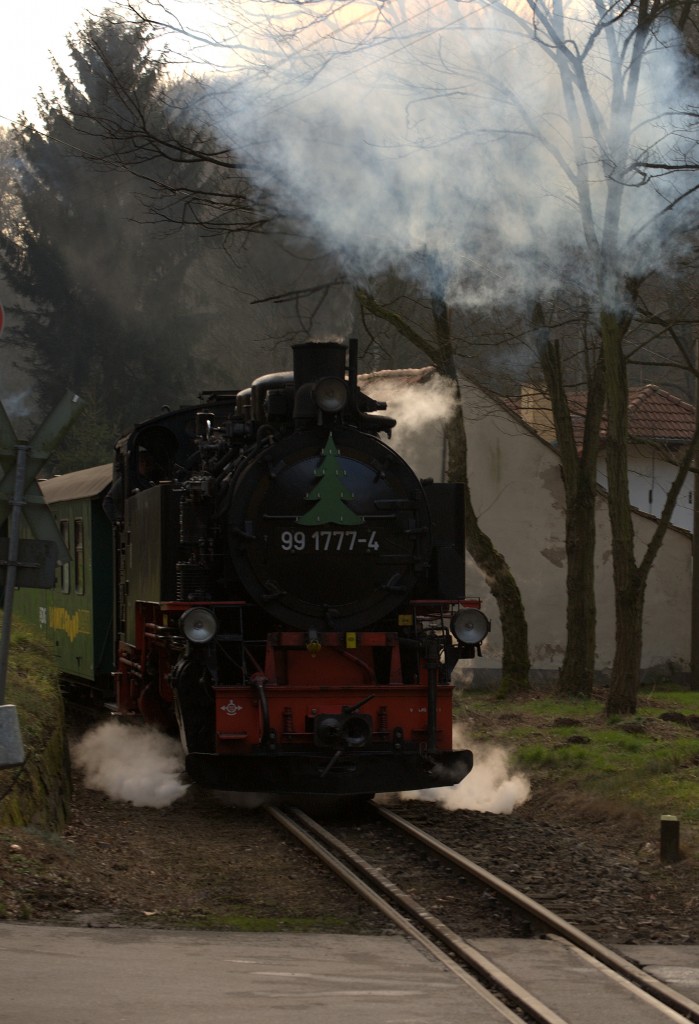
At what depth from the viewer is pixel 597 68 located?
12.8 metres

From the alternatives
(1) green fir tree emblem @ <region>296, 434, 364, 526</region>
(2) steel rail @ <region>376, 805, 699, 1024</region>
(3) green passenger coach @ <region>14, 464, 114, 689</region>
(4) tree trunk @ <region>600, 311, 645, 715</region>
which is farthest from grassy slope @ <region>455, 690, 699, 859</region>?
(3) green passenger coach @ <region>14, 464, 114, 689</region>

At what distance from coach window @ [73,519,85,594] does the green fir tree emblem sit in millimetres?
5550

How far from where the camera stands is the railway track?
16.2 ft

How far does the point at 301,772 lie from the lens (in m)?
8.90

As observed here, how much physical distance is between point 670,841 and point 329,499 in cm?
320

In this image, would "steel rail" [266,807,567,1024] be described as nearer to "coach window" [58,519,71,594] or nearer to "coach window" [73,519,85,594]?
"coach window" [73,519,85,594]

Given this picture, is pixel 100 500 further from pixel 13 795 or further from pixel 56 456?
pixel 56 456

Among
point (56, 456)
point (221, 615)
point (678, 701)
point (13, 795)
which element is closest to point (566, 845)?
point (221, 615)

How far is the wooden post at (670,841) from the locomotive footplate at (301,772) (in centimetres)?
165

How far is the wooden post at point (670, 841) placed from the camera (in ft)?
26.4

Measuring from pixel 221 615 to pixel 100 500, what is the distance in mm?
4343

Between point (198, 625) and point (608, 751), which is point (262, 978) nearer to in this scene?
point (198, 625)

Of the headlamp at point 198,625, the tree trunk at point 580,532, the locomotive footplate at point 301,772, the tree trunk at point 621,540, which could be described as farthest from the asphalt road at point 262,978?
the tree trunk at point 580,532

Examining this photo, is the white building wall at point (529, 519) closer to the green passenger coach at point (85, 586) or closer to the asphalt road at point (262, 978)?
the green passenger coach at point (85, 586)
